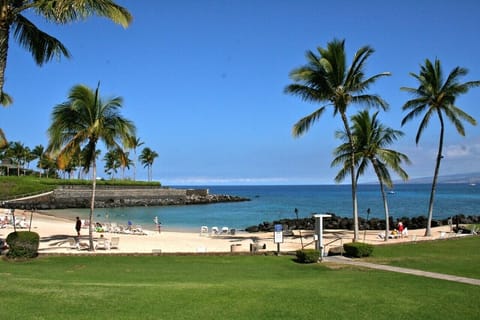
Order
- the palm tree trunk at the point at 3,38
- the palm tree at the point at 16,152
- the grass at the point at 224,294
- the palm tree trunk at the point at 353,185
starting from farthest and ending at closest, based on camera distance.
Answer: the palm tree at the point at 16,152 → the palm tree trunk at the point at 353,185 → the palm tree trunk at the point at 3,38 → the grass at the point at 224,294

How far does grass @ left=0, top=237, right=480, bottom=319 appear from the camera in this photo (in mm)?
7770

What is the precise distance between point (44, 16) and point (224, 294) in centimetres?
775

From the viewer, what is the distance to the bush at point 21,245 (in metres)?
15.3

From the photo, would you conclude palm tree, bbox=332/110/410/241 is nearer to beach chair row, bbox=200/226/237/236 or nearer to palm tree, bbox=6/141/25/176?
beach chair row, bbox=200/226/237/236

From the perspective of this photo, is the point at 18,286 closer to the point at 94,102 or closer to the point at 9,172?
the point at 94,102

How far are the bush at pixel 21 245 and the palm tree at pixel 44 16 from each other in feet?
21.6

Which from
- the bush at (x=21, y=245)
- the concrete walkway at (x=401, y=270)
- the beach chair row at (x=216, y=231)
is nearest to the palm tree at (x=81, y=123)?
the bush at (x=21, y=245)

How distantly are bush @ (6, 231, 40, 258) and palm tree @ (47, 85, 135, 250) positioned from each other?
3781 millimetres

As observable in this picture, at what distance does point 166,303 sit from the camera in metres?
8.30

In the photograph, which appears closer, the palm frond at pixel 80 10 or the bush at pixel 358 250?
the palm frond at pixel 80 10

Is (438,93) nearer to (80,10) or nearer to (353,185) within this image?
(353,185)

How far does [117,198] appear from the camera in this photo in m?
83.0

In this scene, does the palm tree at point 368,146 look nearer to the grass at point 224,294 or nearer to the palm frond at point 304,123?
the palm frond at point 304,123

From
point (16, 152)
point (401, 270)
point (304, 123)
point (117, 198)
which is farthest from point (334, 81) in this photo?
point (16, 152)
